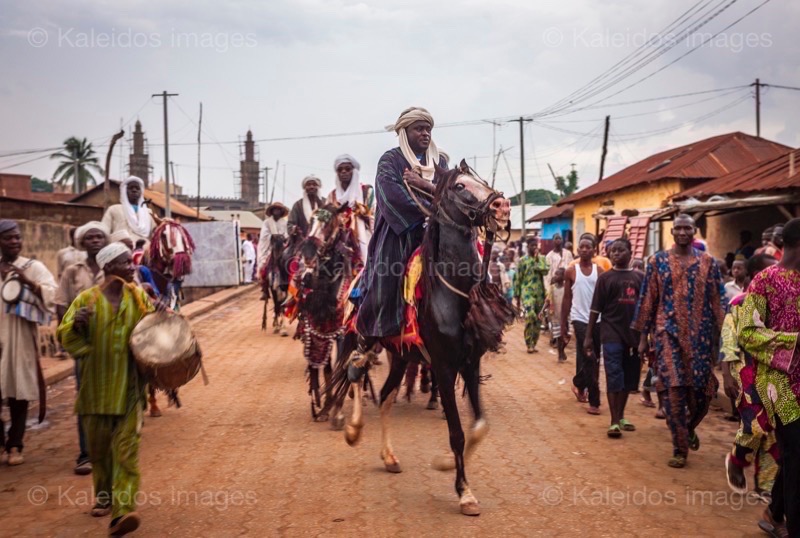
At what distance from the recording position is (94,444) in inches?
205

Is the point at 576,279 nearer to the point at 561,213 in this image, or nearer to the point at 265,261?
the point at 265,261

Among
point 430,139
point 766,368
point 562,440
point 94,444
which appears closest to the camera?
point 766,368

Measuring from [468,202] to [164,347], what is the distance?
236 cm

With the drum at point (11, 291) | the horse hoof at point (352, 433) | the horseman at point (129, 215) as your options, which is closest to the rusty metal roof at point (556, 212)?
the horseman at point (129, 215)

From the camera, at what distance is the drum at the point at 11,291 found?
6.77 meters

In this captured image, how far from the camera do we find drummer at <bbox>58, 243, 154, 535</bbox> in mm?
5145

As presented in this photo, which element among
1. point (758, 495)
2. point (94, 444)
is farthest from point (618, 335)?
point (94, 444)

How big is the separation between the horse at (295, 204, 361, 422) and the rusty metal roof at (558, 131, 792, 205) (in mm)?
17820

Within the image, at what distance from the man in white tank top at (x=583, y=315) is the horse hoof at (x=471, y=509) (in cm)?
379

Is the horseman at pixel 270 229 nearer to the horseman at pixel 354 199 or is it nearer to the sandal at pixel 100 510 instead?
the horseman at pixel 354 199

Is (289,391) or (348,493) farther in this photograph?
(289,391)

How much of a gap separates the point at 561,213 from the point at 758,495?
3696 centimetres

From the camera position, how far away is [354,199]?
9.46 metres

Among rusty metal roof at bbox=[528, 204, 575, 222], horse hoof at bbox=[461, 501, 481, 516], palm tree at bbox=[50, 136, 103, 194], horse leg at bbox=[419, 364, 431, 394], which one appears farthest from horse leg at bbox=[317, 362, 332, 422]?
palm tree at bbox=[50, 136, 103, 194]
